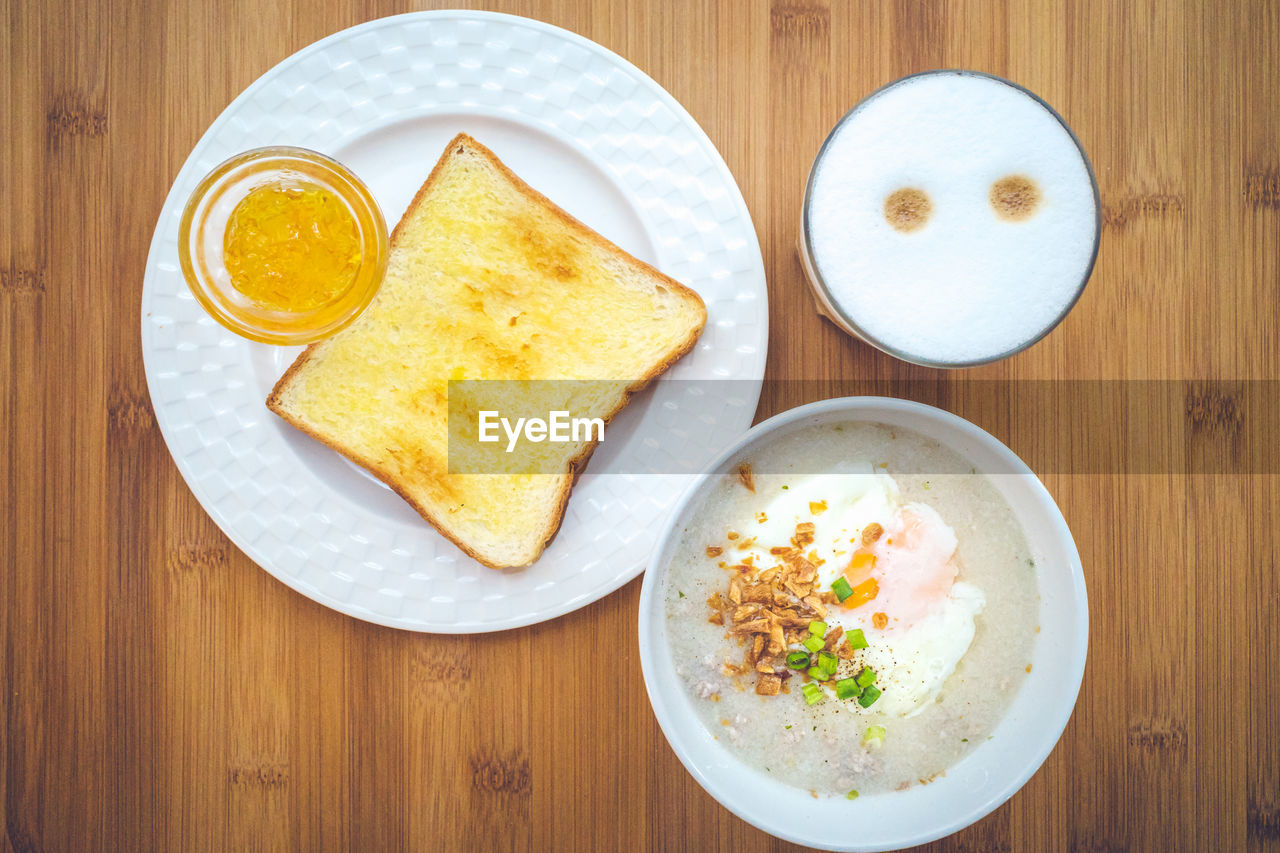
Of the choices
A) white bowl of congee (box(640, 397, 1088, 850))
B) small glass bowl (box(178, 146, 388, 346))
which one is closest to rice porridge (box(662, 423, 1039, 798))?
white bowl of congee (box(640, 397, 1088, 850))

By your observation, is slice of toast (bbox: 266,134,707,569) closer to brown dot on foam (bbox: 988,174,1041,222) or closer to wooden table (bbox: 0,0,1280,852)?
wooden table (bbox: 0,0,1280,852)

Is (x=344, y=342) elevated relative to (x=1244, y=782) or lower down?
elevated

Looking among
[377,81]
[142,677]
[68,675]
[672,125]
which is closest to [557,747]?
[142,677]

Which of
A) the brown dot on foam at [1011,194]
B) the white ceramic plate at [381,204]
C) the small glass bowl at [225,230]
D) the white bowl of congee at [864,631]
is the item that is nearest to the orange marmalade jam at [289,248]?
the small glass bowl at [225,230]

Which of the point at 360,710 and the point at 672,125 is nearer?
the point at 672,125

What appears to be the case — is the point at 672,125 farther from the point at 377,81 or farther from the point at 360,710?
the point at 360,710

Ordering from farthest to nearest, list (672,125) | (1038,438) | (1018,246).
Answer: (1038,438), (672,125), (1018,246)
